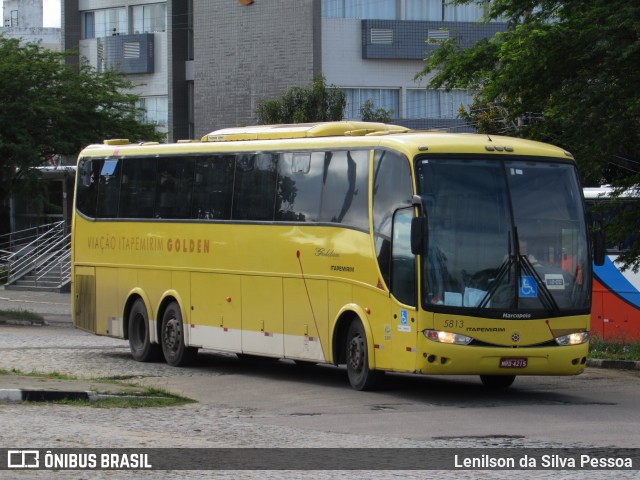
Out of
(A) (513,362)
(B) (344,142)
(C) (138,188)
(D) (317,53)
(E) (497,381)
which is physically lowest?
(E) (497,381)

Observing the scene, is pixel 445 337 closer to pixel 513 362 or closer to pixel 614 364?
pixel 513 362

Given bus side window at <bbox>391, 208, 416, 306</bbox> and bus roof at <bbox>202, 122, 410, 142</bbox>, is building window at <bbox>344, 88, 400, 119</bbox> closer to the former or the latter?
bus roof at <bbox>202, 122, 410, 142</bbox>

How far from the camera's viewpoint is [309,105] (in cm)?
4038

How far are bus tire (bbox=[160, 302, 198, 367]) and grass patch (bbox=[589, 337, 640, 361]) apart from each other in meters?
6.94

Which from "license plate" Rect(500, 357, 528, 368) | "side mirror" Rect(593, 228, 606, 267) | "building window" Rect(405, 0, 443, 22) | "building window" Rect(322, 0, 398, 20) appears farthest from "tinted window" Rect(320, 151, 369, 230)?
"building window" Rect(405, 0, 443, 22)

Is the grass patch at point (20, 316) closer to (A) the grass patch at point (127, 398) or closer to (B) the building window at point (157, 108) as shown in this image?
(A) the grass patch at point (127, 398)

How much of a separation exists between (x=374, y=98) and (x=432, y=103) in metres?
2.31

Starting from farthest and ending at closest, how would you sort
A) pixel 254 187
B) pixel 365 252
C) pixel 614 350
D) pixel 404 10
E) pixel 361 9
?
pixel 404 10 < pixel 361 9 < pixel 614 350 < pixel 254 187 < pixel 365 252

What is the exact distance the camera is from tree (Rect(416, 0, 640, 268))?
20.2 m

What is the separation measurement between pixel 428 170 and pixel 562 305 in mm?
2385

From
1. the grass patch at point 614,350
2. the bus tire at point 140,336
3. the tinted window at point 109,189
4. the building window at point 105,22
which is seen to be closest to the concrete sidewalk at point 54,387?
the grass patch at point 614,350

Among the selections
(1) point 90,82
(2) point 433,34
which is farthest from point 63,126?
(2) point 433,34

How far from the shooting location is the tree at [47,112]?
126ft

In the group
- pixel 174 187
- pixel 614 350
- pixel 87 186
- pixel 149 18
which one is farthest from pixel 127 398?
pixel 149 18
